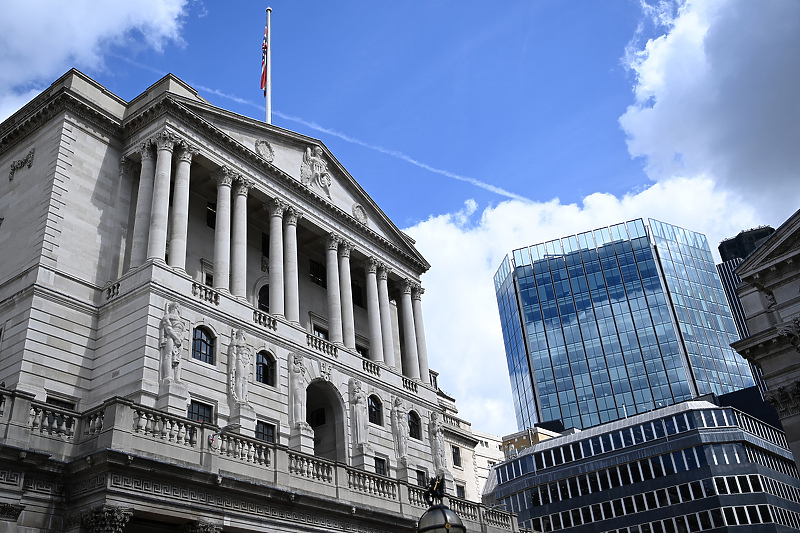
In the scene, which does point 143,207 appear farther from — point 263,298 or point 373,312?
point 373,312

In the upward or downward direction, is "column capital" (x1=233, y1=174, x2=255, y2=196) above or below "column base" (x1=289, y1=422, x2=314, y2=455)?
above

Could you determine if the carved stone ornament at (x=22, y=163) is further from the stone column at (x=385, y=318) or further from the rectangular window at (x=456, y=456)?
the rectangular window at (x=456, y=456)

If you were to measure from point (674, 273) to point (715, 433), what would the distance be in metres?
54.3

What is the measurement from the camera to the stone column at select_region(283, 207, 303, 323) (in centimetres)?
3891

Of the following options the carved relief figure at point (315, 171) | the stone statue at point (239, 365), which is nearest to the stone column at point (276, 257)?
the carved relief figure at point (315, 171)

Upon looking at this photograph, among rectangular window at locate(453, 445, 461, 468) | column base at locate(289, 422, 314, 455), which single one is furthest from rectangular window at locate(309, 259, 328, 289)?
rectangular window at locate(453, 445, 461, 468)

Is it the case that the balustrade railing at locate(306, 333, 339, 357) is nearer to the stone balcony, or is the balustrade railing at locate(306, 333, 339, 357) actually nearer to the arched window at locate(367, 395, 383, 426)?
the arched window at locate(367, 395, 383, 426)

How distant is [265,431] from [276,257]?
9.94 m

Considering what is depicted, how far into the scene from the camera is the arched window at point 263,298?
136ft

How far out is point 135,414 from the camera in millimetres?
24203

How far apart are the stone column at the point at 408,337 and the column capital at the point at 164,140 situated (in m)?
19.7

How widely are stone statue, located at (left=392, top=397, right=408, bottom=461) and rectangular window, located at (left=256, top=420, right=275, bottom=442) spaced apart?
8861mm

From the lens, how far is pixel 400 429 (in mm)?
40781

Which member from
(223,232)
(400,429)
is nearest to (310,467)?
(400,429)
